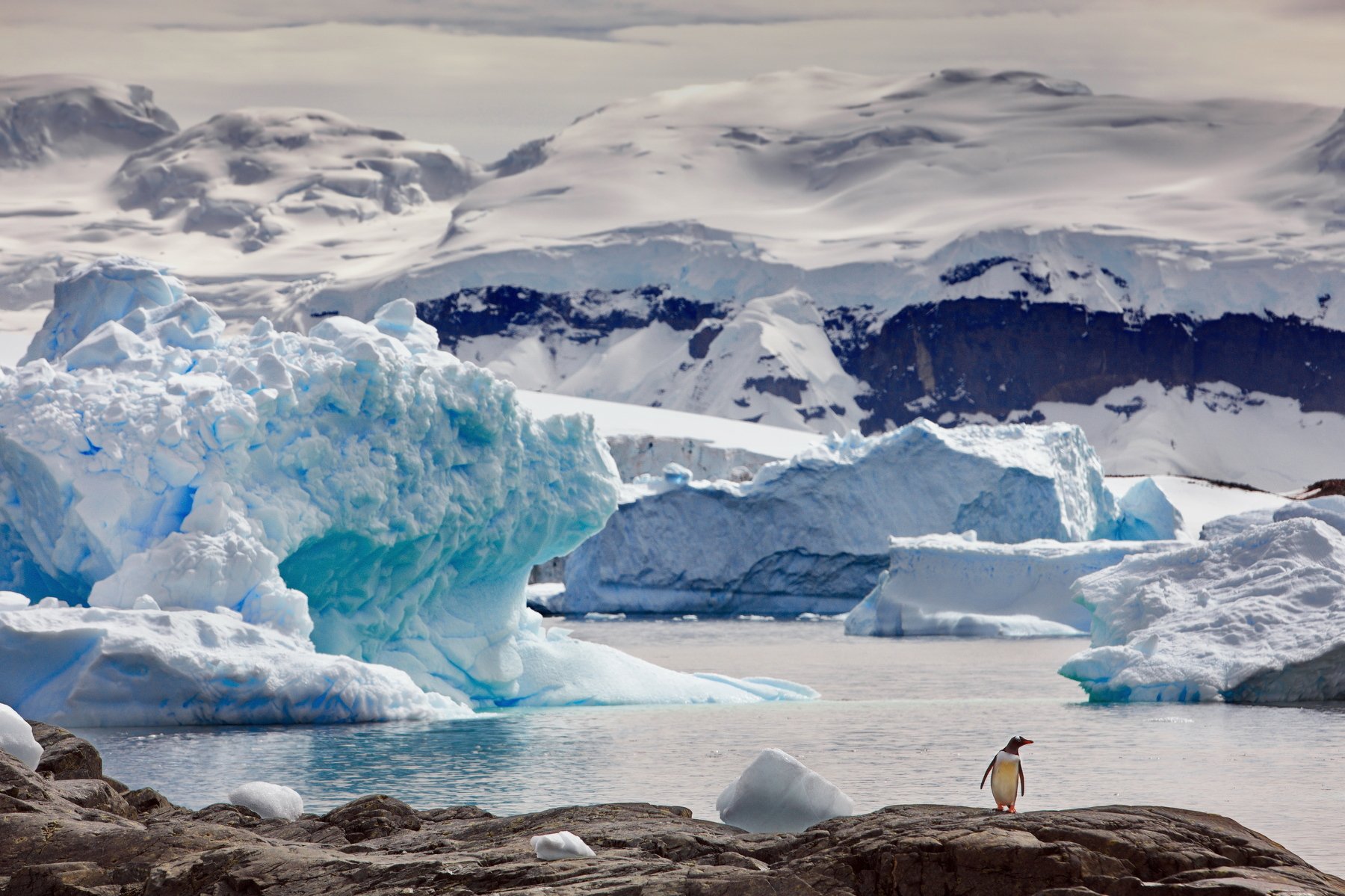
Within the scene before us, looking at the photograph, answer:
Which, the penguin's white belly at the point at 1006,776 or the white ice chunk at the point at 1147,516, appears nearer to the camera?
the penguin's white belly at the point at 1006,776

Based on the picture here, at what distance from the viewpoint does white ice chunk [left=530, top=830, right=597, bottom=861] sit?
4383mm

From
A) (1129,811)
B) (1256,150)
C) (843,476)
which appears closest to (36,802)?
(1129,811)

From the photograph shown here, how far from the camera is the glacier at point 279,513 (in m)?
10.5

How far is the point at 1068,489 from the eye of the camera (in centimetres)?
2741

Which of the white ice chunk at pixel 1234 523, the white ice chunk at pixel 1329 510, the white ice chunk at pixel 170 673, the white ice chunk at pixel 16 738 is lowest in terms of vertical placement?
the white ice chunk at pixel 170 673

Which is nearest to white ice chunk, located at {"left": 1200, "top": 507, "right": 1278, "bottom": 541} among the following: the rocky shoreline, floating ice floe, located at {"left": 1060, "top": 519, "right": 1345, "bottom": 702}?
floating ice floe, located at {"left": 1060, "top": 519, "right": 1345, "bottom": 702}

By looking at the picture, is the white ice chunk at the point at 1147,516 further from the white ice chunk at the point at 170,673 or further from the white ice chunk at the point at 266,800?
the white ice chunk at the point at 266,800

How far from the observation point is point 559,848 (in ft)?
14.4

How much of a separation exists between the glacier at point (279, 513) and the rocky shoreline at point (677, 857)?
17.0ft

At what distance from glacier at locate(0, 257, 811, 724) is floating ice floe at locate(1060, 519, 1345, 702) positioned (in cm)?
277

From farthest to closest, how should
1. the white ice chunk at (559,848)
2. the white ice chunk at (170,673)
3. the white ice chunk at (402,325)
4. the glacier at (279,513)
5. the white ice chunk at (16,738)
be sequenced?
the white ice chunk at (402,325), the glacier at (279,513), the white ice chunk at (170,673), the white ice chunk at (16,738), the white ice chunk at (559,848)

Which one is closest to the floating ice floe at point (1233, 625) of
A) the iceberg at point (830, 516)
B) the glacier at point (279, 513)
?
the glacier at point (279, 513)

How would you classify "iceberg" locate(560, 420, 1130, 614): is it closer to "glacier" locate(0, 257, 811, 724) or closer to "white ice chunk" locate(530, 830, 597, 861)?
"glacier" locate(0, 257, 811, 724)

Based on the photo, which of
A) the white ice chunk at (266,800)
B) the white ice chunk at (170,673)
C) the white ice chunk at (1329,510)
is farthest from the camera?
the white ice chunk at (1329,510)
